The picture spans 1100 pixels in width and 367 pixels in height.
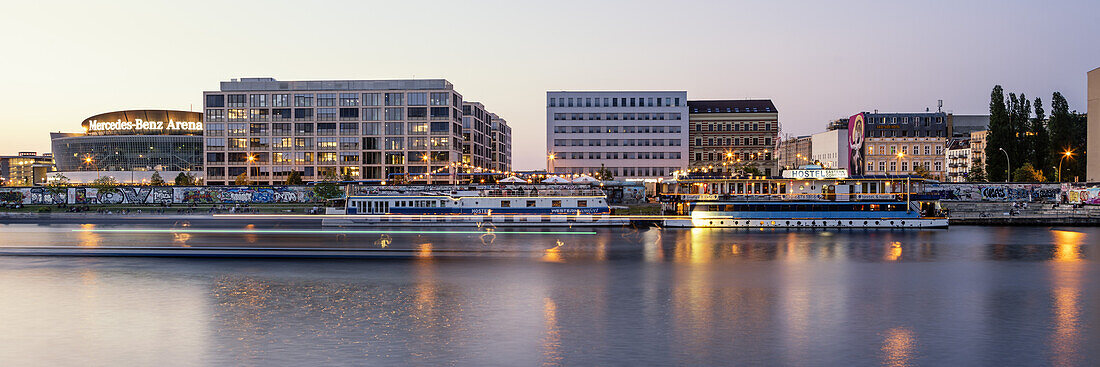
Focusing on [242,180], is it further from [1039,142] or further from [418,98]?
[1039,142]

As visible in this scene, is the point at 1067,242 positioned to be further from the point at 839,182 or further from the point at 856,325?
the point at 856,325

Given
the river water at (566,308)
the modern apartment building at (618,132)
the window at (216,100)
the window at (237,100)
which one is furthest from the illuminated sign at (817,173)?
the window at (216,100)

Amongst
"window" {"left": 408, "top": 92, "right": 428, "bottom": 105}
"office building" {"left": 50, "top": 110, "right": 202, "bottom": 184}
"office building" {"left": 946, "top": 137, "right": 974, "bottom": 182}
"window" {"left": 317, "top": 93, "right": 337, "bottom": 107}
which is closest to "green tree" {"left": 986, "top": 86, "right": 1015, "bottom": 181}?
"office building" {"left": 946, "top": 137, "right": 974, "bottom": 182}

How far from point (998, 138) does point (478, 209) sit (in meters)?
86.9

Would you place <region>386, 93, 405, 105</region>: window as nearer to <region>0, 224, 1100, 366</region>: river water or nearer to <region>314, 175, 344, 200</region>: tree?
<region>314, 175, 344, 200</region>: tree

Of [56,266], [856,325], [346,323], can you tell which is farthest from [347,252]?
[856,325]

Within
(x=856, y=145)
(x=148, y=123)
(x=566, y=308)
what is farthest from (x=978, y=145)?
(x=148, y=123)

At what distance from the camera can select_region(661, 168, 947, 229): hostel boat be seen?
76.4m

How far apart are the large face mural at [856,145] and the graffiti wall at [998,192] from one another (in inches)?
1237

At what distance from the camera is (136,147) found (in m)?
188

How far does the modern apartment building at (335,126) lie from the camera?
6171 inches

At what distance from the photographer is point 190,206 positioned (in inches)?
4210

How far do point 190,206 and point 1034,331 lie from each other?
349 ft

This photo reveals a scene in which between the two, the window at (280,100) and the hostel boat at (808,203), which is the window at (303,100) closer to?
the window at (280,100)
